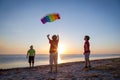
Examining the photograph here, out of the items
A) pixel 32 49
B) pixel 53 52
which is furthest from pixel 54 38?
pixel 32 49

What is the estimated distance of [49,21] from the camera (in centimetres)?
1502

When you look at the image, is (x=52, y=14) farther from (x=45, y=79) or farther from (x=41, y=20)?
(x=45, y=79)

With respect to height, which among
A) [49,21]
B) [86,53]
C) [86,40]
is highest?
[49,21]

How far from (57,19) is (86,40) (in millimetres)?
2644

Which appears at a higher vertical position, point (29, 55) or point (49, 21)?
point (49, 21)

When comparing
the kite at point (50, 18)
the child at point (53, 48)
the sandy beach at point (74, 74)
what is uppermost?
the kite at point (50, 18)

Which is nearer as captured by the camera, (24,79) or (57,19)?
(24,79)

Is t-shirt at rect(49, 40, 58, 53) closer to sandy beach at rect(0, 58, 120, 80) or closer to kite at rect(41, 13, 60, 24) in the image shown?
sandy beach at rect(0, 58, 120, 80)

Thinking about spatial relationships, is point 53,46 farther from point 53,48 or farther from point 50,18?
point 50,18

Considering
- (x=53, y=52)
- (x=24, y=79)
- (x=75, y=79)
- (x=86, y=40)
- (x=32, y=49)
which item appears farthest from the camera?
(x=32, y=49)

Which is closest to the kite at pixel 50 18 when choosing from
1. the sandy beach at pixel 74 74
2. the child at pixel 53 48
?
the child at pixel 53 48

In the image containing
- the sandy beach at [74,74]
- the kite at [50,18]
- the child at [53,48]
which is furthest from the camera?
the kite at [50,18]

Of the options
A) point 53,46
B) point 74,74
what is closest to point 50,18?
point 53,46

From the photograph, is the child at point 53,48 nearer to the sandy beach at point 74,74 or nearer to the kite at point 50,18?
the sandy beach at point 74,74
